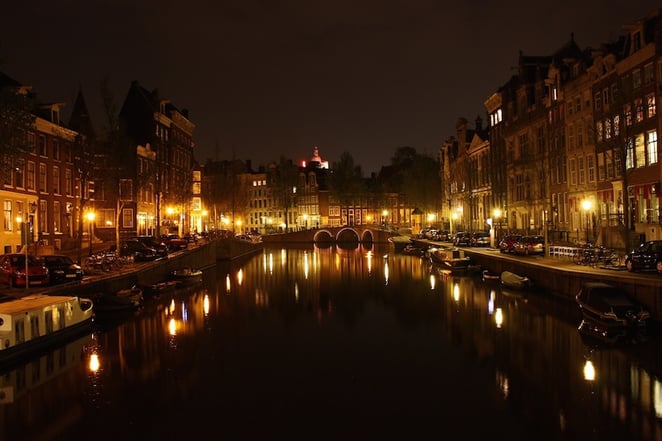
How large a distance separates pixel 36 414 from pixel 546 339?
19.5m

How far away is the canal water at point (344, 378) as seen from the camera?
1614 cm

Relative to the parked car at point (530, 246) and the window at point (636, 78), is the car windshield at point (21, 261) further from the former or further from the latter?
the window at point (636, 78)

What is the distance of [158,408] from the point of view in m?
17.9

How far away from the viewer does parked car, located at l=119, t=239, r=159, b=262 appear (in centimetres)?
4847

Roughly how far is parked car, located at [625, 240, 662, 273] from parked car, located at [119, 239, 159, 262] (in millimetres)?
35306

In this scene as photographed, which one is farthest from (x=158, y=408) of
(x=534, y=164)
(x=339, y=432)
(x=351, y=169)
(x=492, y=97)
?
(x=351, y=169)

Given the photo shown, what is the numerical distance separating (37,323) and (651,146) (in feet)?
123

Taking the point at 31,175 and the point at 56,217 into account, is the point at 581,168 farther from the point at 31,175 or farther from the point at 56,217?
the point at 31,175

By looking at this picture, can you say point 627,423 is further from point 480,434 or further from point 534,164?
point 534,164

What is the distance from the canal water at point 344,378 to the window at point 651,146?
12775 millimetres

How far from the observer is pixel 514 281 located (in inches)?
1547

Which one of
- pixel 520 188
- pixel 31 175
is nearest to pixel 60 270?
pixel 31 175

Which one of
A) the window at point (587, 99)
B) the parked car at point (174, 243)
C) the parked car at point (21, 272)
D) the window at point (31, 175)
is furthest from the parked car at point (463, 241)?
the parked car at point (21, 272)

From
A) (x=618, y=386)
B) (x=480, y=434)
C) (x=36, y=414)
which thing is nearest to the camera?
(x=480, y=434)
